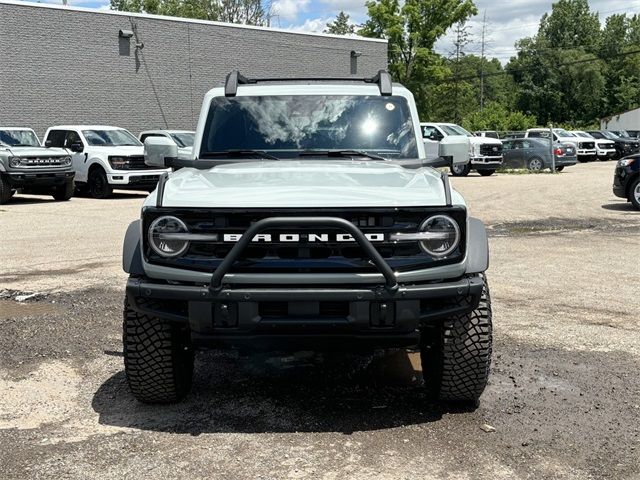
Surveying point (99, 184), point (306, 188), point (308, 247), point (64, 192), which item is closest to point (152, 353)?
point (308, 247)

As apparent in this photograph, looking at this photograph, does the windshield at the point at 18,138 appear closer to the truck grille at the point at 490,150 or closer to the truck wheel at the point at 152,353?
the truck wheel at the point at 152,353

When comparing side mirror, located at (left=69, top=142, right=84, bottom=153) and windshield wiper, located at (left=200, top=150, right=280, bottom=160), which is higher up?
side mirror, located at (left=69, top=142, right=84, bottom=153)

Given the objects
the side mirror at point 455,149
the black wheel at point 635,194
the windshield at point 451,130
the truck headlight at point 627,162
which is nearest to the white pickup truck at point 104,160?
the truck headlight at point 627,162

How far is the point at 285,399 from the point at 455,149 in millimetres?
2029

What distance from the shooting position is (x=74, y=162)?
20.1 m

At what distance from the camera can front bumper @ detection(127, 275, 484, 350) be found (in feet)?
12.2

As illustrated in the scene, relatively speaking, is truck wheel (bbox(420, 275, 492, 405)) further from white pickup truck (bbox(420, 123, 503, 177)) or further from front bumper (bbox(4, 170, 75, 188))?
white pickup truck (bbox(420, 123, 503, 177))

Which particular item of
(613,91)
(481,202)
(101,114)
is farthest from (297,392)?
(613,91)

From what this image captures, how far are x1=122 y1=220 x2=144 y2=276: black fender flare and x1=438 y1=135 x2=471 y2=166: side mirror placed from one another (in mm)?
2168

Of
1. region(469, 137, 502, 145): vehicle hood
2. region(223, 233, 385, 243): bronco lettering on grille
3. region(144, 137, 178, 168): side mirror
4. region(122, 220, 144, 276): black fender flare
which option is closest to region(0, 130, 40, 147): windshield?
region(144, 137, 178, 168): side mirror

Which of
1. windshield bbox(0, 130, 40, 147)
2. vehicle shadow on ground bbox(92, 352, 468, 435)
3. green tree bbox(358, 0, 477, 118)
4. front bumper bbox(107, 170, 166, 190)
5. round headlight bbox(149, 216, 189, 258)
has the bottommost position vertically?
vehicle shadow on ground bbox(92, 352, 468, 435)

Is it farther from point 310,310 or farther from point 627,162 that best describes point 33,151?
point 310,310

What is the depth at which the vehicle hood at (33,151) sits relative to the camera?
1753 cm

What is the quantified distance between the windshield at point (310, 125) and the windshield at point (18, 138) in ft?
46.8
